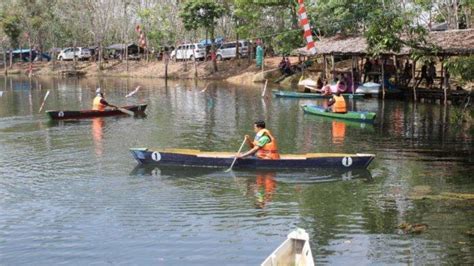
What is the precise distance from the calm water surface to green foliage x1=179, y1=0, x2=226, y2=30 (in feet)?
87.1

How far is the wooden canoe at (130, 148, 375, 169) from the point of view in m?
15.7

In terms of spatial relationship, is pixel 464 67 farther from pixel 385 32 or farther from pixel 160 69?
pixel 160 69

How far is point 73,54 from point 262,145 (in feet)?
197

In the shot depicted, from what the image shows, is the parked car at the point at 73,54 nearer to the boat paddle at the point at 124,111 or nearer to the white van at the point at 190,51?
the white van at the point at 190,51

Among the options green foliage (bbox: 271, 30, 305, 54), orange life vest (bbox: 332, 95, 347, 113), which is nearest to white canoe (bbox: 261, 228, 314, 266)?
orange life vest (bbox: 332, 95, 347, 113)

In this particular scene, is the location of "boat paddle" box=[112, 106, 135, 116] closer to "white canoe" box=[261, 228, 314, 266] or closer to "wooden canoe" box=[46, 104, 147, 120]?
"wooden canoe" box=[46, 104, 147, 120]

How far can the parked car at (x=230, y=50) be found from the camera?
183 ft

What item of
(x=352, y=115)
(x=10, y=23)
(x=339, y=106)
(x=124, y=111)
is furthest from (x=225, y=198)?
(x=10, y=23)

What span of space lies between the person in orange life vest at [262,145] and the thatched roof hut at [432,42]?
5.38 metres

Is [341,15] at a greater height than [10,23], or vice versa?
[10,23]

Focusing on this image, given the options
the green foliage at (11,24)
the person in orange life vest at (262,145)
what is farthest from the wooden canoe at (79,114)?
the green foliage at (11,24)

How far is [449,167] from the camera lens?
16.8 meters

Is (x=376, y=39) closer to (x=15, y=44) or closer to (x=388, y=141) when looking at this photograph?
(x=388, y=141)

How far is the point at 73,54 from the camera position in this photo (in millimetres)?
72062
